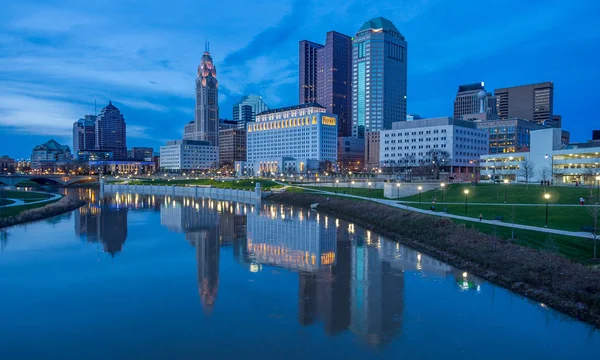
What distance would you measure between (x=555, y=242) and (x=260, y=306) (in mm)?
19612

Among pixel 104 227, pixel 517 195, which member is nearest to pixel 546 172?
pixel 517 195

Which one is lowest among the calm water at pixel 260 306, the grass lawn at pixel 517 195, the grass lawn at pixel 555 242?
the calm water at pixel 260 306

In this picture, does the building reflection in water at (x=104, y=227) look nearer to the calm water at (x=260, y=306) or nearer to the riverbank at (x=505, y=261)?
the calm water at (x=260, y=306)

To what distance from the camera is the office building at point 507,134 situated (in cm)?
16675

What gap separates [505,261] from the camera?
84.1 feet

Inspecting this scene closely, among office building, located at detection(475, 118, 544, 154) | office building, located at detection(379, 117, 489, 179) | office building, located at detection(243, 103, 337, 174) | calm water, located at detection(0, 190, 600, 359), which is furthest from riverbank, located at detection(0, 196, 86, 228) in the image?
office building, located at detection(475, 118, 544, 154)

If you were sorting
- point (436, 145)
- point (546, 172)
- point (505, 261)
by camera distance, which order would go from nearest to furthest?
1. point (505, 261)
2. point (546, 172)
3. point (436, 145)

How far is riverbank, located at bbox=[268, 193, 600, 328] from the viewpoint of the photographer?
19961 millimetres

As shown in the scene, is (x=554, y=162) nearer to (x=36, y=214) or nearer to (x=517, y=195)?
(x=517, y=195)

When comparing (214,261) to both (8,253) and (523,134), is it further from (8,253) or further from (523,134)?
(523,134)

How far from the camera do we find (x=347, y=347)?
1652 centimetres

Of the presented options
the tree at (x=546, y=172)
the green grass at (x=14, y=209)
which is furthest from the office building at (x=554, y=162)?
the green grass at (x=14, y=209)

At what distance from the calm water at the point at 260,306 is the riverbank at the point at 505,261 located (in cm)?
86

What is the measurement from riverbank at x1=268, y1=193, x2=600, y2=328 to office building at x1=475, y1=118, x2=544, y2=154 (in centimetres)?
14355
